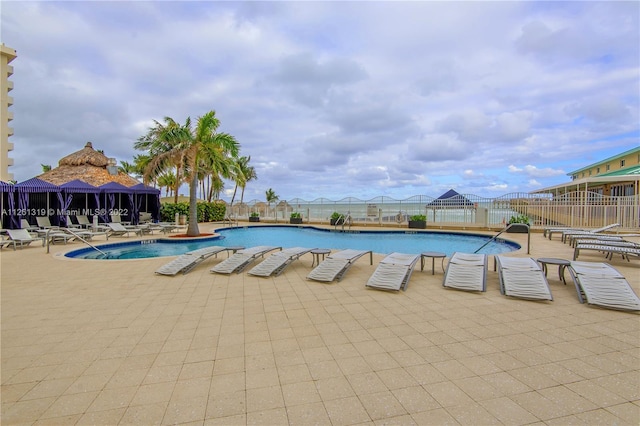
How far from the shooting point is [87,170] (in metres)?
18.6

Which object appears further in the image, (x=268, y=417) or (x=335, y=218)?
(x=335, y=218)

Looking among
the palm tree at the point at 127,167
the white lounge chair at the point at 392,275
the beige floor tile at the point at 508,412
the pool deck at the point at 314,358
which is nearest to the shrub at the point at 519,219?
the pool deck at the point at 314,358

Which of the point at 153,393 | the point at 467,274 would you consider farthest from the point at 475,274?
the point at 153,393

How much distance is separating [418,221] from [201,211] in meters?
13.2

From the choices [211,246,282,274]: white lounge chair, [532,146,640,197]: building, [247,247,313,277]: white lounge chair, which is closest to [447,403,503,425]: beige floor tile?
[247,247,313,277]: white lounge chair

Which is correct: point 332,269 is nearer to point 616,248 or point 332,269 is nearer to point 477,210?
point 616,248

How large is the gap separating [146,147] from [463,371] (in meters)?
17.5

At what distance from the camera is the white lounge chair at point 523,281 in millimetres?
4227

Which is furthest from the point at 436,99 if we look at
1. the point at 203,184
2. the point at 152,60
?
the point at 203,184

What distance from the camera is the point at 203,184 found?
96.4ft

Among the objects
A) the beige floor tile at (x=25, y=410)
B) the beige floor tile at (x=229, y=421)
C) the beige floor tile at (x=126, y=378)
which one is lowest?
the beige floor tile at (x=25, y=410)

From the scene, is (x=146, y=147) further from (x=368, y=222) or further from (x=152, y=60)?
(x=368, y=222)

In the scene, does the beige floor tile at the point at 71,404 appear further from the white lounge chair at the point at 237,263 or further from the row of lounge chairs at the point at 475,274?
the white lounge chair at the point at 237,263

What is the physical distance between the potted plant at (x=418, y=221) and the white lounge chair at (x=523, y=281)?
36.1 feet
